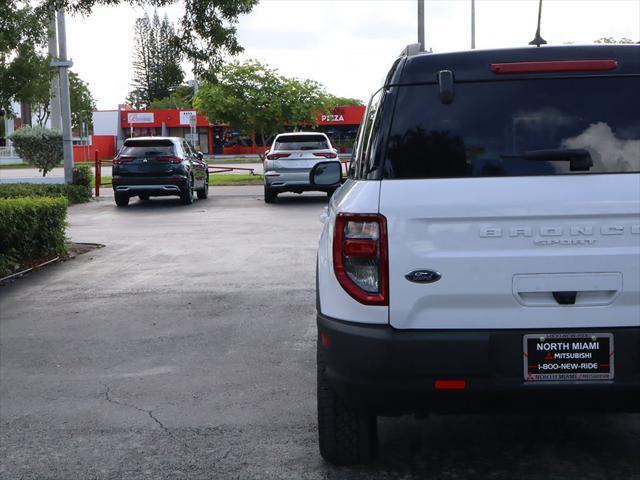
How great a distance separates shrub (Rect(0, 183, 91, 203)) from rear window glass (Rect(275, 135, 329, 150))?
5.24 meters

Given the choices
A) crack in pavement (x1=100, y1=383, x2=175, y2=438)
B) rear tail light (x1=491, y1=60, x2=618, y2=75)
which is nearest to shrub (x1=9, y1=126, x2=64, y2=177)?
crack in pavement (x1=100, y1=383, x2=175, y2=438)

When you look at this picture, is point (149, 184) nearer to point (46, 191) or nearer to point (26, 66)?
point (46, 191)

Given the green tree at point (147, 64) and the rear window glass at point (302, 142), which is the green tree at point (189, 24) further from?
the green tree at point (147, 64)

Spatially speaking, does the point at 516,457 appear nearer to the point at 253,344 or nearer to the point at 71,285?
the point at 253,344

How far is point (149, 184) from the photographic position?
24.4 metres

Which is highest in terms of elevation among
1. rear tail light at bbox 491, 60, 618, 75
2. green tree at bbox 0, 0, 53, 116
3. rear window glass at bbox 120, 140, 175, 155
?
green tree at bbox 0, 0, 53, 116

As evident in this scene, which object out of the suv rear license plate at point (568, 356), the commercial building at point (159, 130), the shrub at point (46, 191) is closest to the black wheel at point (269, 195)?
the shrub at point (46, 191)

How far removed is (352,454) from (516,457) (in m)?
A: 0.83

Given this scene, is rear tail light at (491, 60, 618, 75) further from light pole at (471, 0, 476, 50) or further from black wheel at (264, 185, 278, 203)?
light pole at (471, 0, 476, 50)

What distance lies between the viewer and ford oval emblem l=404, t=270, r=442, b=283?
3914mm

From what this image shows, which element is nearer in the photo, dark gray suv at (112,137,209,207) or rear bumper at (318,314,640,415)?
rear bumper at (318,314,640,415)

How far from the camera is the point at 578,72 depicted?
4.04 metres

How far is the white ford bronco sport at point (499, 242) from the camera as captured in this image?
12.7 ft

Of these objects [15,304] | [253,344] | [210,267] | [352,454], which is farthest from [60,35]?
[352,454]
